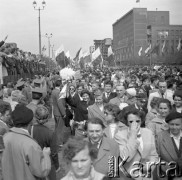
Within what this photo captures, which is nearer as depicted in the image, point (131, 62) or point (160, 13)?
point (131, 62)

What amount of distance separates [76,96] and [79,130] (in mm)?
2848

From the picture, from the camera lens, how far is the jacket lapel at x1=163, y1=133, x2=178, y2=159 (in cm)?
452

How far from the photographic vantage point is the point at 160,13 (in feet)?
572

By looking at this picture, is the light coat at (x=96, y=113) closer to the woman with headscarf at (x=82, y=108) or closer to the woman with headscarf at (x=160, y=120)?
the woman with headscarf at (x=82, y=108)

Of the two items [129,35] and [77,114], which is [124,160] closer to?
[77,114]

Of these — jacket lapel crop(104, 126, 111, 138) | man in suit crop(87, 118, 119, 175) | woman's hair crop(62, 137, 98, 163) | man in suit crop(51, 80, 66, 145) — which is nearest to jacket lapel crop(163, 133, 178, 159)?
man in suit crop(87, 118, 119, 175)

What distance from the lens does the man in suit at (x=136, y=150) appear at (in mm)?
4215

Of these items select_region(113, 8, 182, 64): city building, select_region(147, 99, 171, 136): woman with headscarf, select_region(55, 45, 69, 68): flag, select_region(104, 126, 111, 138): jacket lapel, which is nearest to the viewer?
select_region(104, 126, 111, 138): jacket lapel

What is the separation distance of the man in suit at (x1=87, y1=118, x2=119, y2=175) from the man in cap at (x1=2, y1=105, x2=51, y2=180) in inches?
21.8

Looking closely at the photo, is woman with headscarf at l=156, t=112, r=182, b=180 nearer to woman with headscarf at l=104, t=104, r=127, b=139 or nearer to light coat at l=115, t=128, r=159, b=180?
light coat at l=115, t=128, r=159, b=180

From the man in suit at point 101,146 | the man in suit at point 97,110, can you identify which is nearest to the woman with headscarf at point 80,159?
the man in suit at point 101,146

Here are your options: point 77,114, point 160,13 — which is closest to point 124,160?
point 77,114

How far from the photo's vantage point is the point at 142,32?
514 ft

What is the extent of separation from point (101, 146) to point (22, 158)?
2.85 feet
